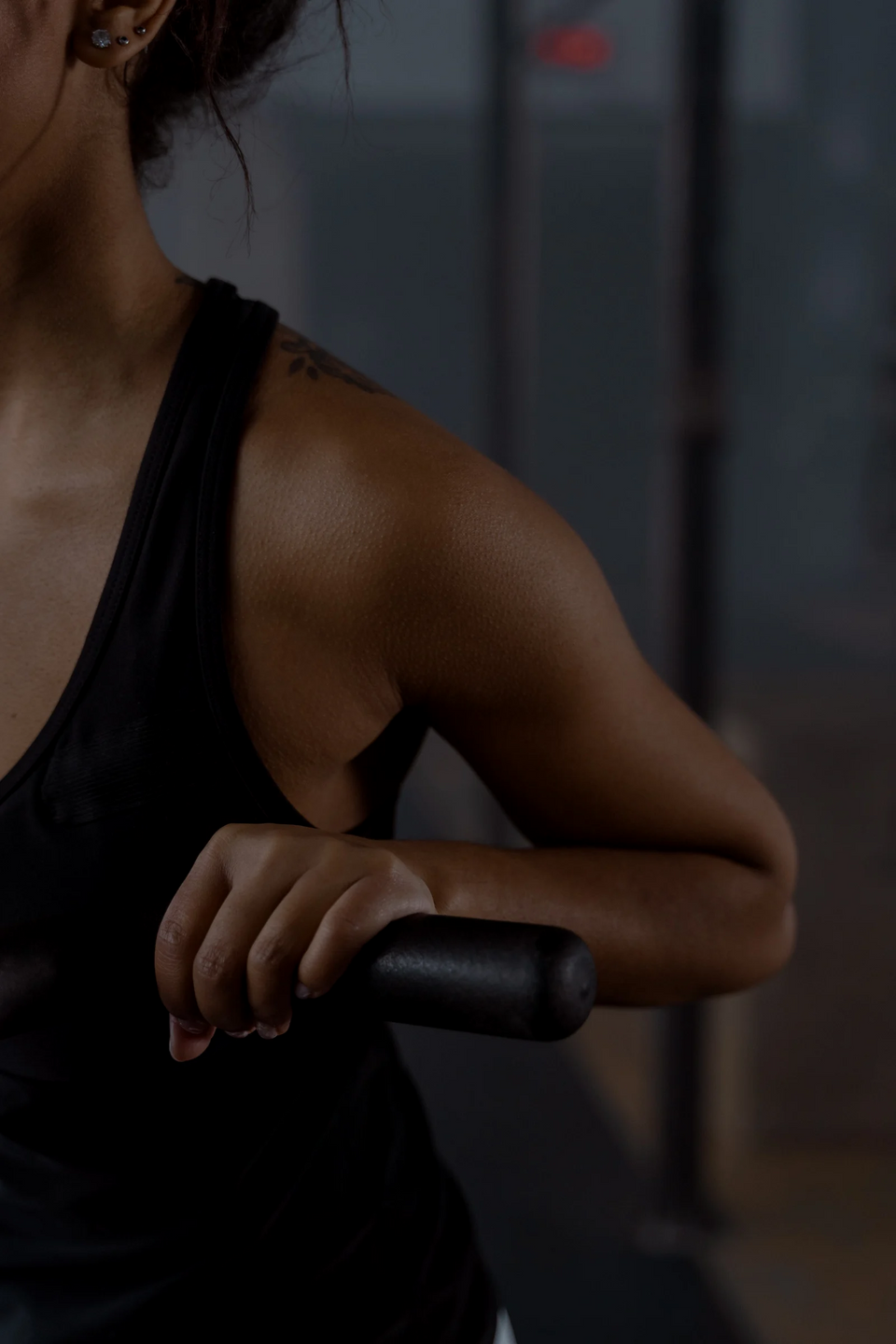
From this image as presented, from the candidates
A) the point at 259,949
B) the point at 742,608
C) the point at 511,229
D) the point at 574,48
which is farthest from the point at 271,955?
the point at 511,229

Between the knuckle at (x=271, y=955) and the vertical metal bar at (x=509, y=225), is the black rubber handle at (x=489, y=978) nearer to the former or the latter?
the knuckle at (x=271, y=955)

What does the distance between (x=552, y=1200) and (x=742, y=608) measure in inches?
35.8

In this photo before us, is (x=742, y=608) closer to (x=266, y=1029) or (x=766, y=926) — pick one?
(x=766, y=926)

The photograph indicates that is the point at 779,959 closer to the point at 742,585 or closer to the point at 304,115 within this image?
the point at 742,585

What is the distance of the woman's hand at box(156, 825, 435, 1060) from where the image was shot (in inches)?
16.7

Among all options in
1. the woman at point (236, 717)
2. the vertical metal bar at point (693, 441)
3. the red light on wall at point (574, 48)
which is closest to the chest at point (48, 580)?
the woman at point (236, 717)

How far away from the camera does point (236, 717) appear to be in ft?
1.89

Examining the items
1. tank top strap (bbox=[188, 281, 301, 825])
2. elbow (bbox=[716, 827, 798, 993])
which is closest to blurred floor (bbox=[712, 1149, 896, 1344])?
elbow (bbox=[716, 827, 798, 993])

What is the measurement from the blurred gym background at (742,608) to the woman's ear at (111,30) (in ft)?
2.37

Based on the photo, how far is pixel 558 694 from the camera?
60cm

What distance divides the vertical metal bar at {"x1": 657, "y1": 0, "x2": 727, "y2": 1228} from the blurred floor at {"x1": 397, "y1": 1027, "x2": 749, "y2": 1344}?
0.11 meters

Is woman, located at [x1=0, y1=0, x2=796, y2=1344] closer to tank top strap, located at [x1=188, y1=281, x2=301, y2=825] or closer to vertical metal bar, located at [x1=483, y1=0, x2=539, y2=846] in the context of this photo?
tank top strap, located at [x1=188, y1=281, x2=301, y2=825]

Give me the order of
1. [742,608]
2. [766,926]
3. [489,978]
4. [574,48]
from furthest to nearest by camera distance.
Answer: [574,48], [742,608], [766,926], [489,978]

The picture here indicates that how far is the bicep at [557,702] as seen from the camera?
58cm
